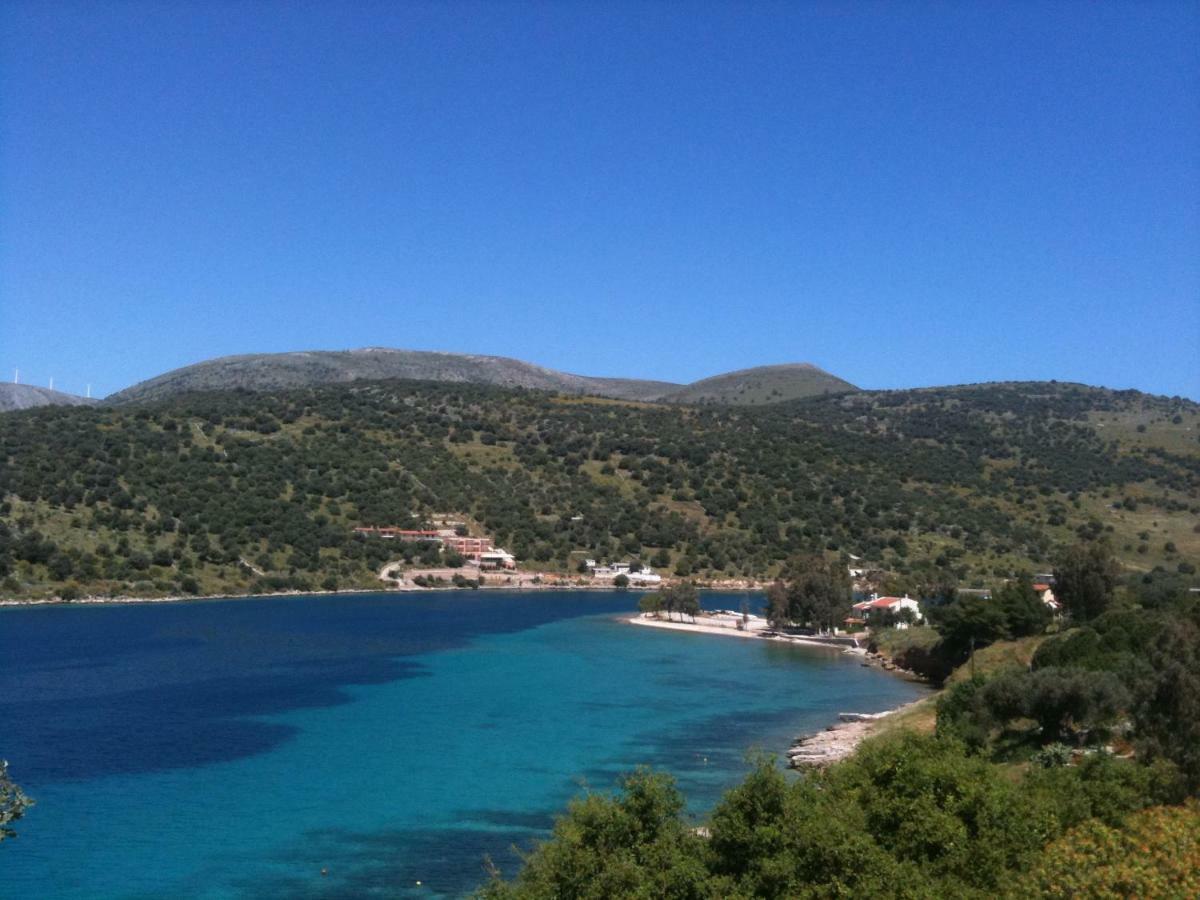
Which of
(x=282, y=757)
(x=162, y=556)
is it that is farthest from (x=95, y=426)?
(x=282, y=757)

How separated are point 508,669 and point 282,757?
22.5 metres

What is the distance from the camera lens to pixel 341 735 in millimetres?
42031

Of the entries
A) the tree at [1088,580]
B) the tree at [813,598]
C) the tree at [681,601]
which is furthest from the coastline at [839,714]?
the tree at [1088,580]

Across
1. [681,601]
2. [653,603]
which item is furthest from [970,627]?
[653,603]

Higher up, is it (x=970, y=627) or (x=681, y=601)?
(x=970, y=627)

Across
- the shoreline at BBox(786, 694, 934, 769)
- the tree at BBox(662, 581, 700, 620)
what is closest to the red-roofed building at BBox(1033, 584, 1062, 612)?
the shoreline at BBox(786, 694, 934, 769)

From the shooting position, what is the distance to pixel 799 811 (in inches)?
628

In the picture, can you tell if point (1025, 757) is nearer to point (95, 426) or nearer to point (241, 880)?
point (241, 880)

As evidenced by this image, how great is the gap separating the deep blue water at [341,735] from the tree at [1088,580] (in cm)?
946

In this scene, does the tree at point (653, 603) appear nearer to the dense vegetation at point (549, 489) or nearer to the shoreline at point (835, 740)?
the dense vegetation at point (549, 489)

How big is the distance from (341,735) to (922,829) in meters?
30.2

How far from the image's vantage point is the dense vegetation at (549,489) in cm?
9438

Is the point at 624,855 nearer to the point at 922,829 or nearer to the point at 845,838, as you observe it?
the point at 845,838

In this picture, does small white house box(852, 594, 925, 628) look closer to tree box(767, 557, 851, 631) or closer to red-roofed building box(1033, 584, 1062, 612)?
tree box(767, 557, 851, 631)
